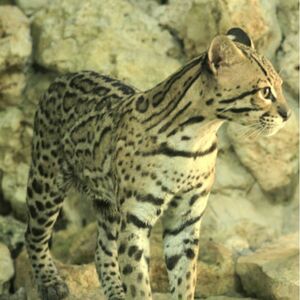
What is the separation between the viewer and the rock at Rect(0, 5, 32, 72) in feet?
27.2

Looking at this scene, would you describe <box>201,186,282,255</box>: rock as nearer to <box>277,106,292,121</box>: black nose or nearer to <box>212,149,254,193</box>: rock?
<box>212,149,254,193</box>: rock

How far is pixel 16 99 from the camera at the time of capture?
8.53m

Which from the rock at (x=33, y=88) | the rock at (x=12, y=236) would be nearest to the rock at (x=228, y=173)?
the rock at (x=33, y=88)

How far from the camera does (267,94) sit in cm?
555

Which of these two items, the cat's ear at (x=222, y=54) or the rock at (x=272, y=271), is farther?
the rock at (x=272, y=271)

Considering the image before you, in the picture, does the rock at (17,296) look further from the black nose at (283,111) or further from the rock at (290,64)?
the black nose at (283,111)

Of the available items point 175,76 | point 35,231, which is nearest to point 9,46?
point 35,231

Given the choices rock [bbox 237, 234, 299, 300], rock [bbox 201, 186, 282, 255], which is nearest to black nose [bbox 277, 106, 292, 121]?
rock [bbox 237, 234, 299, 300]

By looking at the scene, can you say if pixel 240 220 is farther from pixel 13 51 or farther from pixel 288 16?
pixel 13 51

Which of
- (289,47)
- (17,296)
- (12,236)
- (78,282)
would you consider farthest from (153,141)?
(12,236)

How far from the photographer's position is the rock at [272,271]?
23.9ft

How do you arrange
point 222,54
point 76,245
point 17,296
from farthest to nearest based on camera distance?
point 76,245 < point 17,296 < point 222,54

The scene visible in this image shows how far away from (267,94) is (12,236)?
3.66 meters

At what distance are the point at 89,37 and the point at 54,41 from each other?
0.32 meters
